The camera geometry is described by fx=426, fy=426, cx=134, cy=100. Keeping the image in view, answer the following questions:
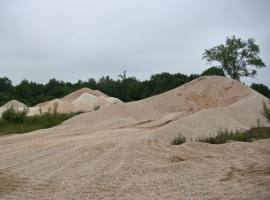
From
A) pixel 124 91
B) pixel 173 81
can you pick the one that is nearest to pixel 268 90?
pixel 173 81

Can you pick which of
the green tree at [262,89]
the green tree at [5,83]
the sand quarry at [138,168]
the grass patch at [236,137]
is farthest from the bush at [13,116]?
the green tree at [5,83]

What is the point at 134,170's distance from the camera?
8406mm

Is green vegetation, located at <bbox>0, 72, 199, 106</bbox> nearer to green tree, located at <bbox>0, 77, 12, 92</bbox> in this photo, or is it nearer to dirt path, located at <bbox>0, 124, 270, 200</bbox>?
green tree, located at <bbox>0, 77, 12, 92</bbox>

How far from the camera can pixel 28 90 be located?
53500 millimetres

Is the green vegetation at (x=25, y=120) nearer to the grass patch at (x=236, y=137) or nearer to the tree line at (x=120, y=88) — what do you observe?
the grass patch at (x=236, y=137)

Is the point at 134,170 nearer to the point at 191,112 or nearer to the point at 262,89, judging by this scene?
the point at 191,112

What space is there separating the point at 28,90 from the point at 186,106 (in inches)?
1270

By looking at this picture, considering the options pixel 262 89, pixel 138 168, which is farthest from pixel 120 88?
pixel 138 168

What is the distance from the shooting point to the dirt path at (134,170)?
21.7 ft

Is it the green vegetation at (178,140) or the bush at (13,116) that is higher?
the bush at (13,116)

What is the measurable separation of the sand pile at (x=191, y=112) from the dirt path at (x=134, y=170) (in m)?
3.02

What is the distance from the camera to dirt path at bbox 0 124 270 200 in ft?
21.7

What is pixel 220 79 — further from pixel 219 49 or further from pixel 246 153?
pixel 219 49

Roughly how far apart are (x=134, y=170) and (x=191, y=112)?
15.3m
